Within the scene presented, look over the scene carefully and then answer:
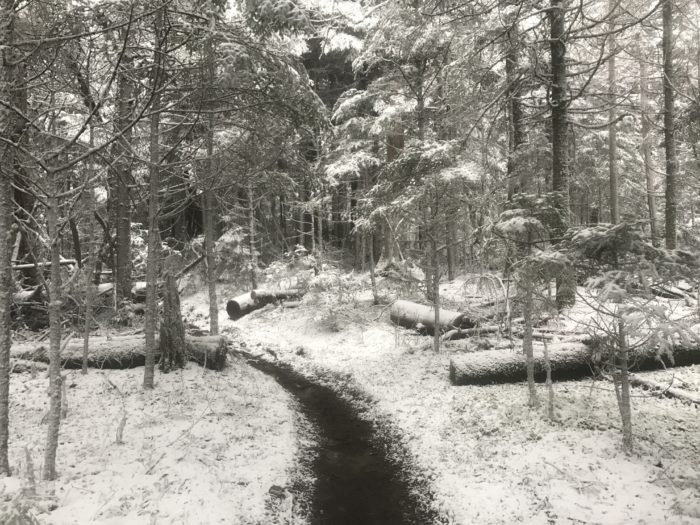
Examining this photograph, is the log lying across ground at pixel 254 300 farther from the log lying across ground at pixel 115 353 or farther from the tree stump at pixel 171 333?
the tree stump at pixel 171 333

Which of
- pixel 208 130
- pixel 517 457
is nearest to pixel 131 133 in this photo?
pixel 208 130

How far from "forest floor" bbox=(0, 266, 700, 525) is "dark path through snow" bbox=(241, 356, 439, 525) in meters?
0.28

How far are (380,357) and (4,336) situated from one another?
900 centimetres

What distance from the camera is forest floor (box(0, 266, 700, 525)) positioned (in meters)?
5.11

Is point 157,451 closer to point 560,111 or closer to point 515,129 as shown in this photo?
point 560,111

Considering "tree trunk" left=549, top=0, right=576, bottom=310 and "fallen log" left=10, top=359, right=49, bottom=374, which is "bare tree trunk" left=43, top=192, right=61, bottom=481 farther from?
"tree trunk" left=549, top=0, right=576, bottom=310

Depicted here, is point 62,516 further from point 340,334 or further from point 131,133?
point 340,334

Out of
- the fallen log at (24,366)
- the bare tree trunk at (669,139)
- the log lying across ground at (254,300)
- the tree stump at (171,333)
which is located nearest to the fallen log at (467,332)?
the bare tree trunk at (669,139)

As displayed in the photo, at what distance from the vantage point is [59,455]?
236 inches

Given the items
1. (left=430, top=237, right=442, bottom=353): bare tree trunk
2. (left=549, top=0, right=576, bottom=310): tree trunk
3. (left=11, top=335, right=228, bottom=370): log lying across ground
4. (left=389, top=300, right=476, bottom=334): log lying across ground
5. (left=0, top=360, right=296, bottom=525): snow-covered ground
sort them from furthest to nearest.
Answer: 1. (left=389, top=300, right=476, bottom=334): log lying across ground
2. (left=430, top=237, right=442, bottom=353): bare tree trunk
3. (left=11, top=335, right=228, bottom=370): log lying across ground
4. (left=549, top=0, right=576, bottom=310): tree trunk
5. (left=0, top=360, right=296, bottom=525): snow-covered ground

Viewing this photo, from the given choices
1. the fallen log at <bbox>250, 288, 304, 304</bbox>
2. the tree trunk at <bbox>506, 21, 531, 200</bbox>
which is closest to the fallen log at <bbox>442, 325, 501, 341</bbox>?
the tree trunk at <bbox>506, 21, 531, 200</bbox>

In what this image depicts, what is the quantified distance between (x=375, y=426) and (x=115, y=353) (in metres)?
6.30

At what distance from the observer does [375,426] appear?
8523 mm

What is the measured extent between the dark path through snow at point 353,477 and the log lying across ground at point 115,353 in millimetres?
2498
